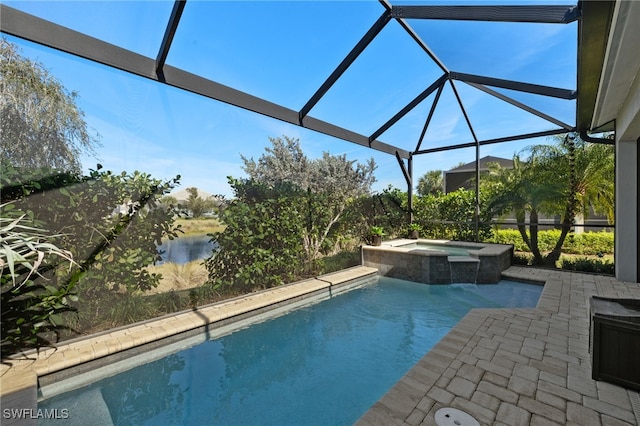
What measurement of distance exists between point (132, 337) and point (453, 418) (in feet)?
12.7

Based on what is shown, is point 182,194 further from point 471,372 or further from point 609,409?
point 609,409

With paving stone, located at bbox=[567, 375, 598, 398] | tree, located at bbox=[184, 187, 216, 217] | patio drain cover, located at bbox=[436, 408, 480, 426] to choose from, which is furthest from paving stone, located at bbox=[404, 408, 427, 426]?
tree, located at bbox=[184, 187, 216, 217]

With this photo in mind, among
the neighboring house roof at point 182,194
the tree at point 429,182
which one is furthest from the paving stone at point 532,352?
the tree at point 429,182

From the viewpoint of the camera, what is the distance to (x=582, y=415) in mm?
2178

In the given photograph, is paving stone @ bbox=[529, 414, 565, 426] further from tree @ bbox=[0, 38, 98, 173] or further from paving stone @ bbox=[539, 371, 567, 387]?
tree @ bbox=[0, 38, 98, 173]

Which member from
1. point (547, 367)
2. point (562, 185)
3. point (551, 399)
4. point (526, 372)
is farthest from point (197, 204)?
point (562, 185)

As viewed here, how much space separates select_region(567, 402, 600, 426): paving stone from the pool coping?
4084 mm

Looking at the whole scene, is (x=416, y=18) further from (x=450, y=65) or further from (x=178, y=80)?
(x=178, y=80)

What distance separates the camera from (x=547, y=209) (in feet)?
25.9

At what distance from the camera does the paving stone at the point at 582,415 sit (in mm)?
2111

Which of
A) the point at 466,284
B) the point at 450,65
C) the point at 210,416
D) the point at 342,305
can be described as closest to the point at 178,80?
the point at 210,416

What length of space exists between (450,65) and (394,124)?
2182 millimetres

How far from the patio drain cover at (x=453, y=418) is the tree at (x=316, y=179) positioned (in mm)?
4890

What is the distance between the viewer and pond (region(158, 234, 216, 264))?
461 cm
